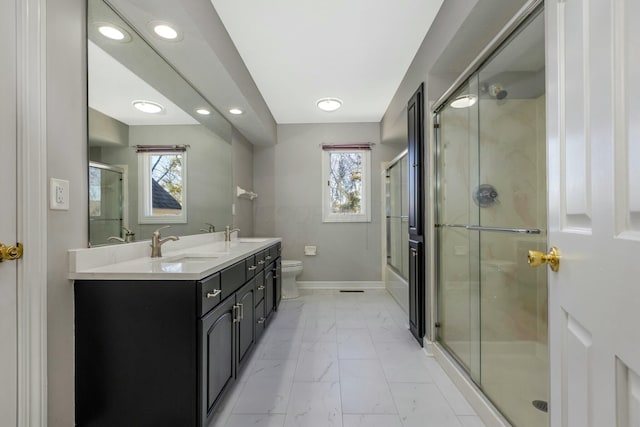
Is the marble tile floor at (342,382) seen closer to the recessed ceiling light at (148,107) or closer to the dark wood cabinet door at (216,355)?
the dark wood cabinet door at (216,355)

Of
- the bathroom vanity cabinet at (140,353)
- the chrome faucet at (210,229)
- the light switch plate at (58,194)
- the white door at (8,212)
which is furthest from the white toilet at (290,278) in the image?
the white door at (8,212)

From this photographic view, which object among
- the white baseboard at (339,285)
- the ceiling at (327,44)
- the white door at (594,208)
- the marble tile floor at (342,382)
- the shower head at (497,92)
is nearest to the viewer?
the white door at (594,208)

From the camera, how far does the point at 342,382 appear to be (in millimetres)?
1904

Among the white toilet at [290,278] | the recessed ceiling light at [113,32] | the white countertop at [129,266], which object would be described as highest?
the recessed ceiling light at [113,32]

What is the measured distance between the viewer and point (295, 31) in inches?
88.4

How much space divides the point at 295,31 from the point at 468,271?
214 centimetres

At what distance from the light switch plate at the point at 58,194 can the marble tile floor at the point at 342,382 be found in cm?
127

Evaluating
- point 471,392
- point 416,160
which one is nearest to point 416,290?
point 471,392

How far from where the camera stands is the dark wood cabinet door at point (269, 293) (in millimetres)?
2668

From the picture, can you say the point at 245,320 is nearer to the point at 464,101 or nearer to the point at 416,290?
the point at 416,290

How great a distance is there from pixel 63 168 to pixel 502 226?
7.05 feet

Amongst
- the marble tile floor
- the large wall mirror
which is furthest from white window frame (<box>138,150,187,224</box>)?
the marble tile floor

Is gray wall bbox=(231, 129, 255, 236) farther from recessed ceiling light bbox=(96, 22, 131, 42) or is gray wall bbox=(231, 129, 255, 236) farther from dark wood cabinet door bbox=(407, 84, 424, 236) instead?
dark wood cabinet door bbox=(407, 84, 424, 236)

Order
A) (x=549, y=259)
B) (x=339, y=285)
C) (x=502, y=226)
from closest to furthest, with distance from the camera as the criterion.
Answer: (x=549, y=259) < (x=502, y=226) < (x=339, y=285)
